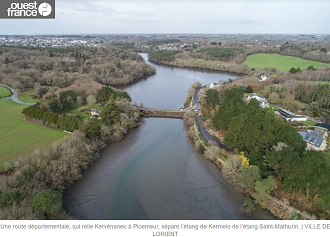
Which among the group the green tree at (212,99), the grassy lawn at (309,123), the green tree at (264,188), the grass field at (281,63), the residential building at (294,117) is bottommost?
the green tree at (264,188)

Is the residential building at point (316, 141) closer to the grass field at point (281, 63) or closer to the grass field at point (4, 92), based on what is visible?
the grass field at point (4, 92)

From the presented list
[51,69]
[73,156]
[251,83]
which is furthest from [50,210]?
[51,69]

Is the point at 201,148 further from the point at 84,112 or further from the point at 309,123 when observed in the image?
the point at 84,112

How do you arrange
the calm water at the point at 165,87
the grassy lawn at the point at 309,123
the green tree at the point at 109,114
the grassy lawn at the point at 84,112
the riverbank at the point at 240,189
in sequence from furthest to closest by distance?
the calm water at the point at 165,87, the grassy lawn at the point at 84,112, the grassy lawn at the point at 309,123, the green tree at the point at 109,114, the riverbank at the point at 240,189

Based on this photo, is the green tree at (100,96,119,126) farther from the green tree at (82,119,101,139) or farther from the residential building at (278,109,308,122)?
the residential building at (278,109,308,122)

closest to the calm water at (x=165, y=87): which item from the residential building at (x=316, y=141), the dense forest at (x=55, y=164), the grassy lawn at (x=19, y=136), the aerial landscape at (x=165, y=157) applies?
the aerial landscape at (x=165, y=157)


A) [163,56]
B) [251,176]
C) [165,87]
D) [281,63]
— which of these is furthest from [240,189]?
[163,56]

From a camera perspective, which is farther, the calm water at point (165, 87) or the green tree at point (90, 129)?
the calm water at point (165, 87)
